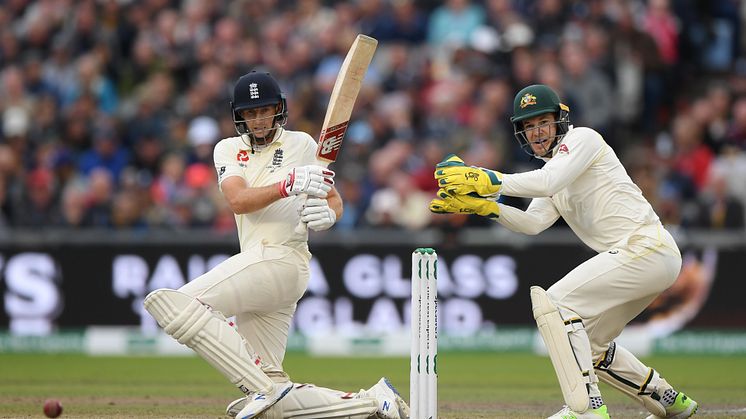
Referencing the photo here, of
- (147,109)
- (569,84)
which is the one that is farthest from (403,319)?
(147,109)

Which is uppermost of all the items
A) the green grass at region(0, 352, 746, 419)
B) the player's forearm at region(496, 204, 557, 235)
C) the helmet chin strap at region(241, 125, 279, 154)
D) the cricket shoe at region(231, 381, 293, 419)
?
the helmet chin strap at region(241, 125, 279, 154)

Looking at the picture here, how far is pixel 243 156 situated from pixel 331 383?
11.4 feet

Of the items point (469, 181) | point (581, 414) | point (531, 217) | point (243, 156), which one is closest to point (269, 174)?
point (243, 156)

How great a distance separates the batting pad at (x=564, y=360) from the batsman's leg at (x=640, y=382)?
600 mm

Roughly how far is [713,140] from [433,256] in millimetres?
7993

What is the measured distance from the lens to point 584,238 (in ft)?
24.1

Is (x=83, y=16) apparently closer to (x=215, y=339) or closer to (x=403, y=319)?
(x=403, y=319)

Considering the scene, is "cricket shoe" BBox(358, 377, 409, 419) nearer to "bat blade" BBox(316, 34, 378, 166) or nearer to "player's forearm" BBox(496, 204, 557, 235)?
"player's forearm" BBox(496, 204, 557, 235)

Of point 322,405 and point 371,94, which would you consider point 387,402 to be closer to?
point 322,405


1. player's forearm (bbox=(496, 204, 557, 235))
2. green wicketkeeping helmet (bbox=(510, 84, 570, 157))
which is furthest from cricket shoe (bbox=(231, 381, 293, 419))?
green wicketkeeping helmet (bbox=(510, 84, 570, 157))

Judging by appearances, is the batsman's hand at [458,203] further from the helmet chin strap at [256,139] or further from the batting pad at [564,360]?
the helmet chin strap at [256,139]

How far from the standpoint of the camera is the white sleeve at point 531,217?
718 cm

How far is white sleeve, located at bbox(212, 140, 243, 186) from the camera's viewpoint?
7004mm

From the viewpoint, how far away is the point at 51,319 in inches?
508
